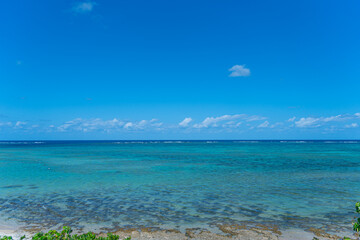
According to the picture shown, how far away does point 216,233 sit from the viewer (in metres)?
11.0

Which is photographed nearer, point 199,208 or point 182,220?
point 182,220

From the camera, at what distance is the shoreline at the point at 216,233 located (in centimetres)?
1061

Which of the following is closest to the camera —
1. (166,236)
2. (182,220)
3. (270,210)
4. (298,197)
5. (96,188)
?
(166,236)

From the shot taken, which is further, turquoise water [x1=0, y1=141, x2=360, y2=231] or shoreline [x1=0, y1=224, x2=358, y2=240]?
turquoise water [x1=0, y1=141, x2=360, y2=231]

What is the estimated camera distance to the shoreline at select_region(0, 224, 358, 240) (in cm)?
1061

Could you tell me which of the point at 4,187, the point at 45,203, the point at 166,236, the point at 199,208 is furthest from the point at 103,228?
the point at 4,187

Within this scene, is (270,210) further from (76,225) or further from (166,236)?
(76,225)

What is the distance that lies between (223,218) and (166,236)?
3.44 m

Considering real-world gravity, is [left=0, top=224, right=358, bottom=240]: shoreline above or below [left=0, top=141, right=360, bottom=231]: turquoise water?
below

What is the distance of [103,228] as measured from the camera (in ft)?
38.5

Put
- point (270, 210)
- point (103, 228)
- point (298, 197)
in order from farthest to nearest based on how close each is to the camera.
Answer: point (298, 197) < point (270, 210) < point (103, 228)

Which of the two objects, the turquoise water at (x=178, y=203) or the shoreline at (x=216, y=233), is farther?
the turquoise water at (x=178, y=203)

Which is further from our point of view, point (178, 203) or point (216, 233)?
point (178, 203)

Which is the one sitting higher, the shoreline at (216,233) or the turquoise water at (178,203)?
the turquoise water at (178,203)
